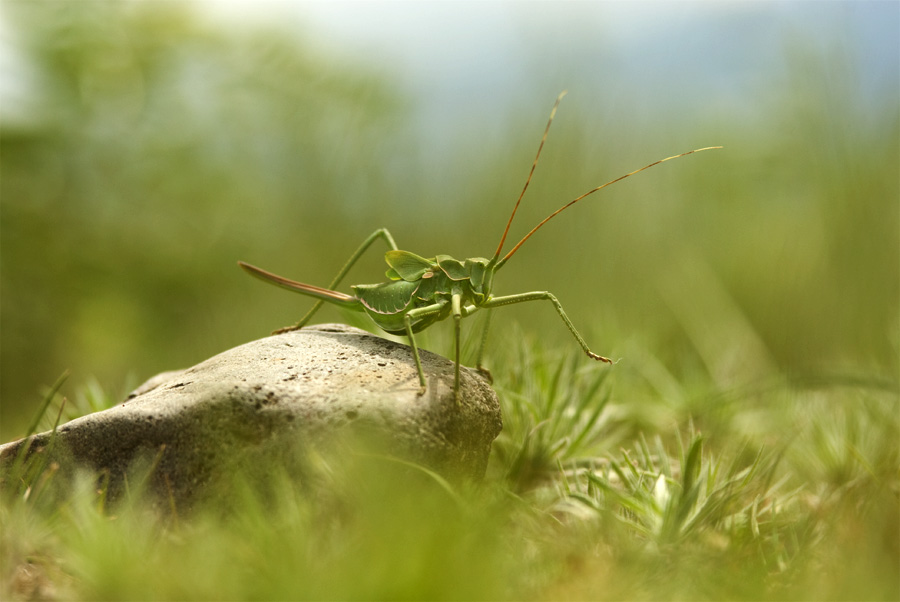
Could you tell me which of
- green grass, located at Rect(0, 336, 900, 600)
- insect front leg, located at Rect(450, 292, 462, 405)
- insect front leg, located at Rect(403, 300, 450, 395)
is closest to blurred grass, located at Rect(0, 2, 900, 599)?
green grass, located at Rect(0, 336, 900, 600)

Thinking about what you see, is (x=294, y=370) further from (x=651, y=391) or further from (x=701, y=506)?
(x=651, y=391)

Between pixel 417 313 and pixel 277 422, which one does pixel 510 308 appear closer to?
pixel 417 313

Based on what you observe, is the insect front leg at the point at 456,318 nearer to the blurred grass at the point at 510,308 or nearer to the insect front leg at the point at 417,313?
the insect front leg at the point at 417,313

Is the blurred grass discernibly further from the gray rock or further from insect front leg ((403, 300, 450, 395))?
insect front leg ((403, 300, 450, 395))

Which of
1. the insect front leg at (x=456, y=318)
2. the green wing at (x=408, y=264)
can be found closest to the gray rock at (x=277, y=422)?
the insect front leg at (x=456, y=318)

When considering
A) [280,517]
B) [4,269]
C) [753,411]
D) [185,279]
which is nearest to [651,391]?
[753,411]
